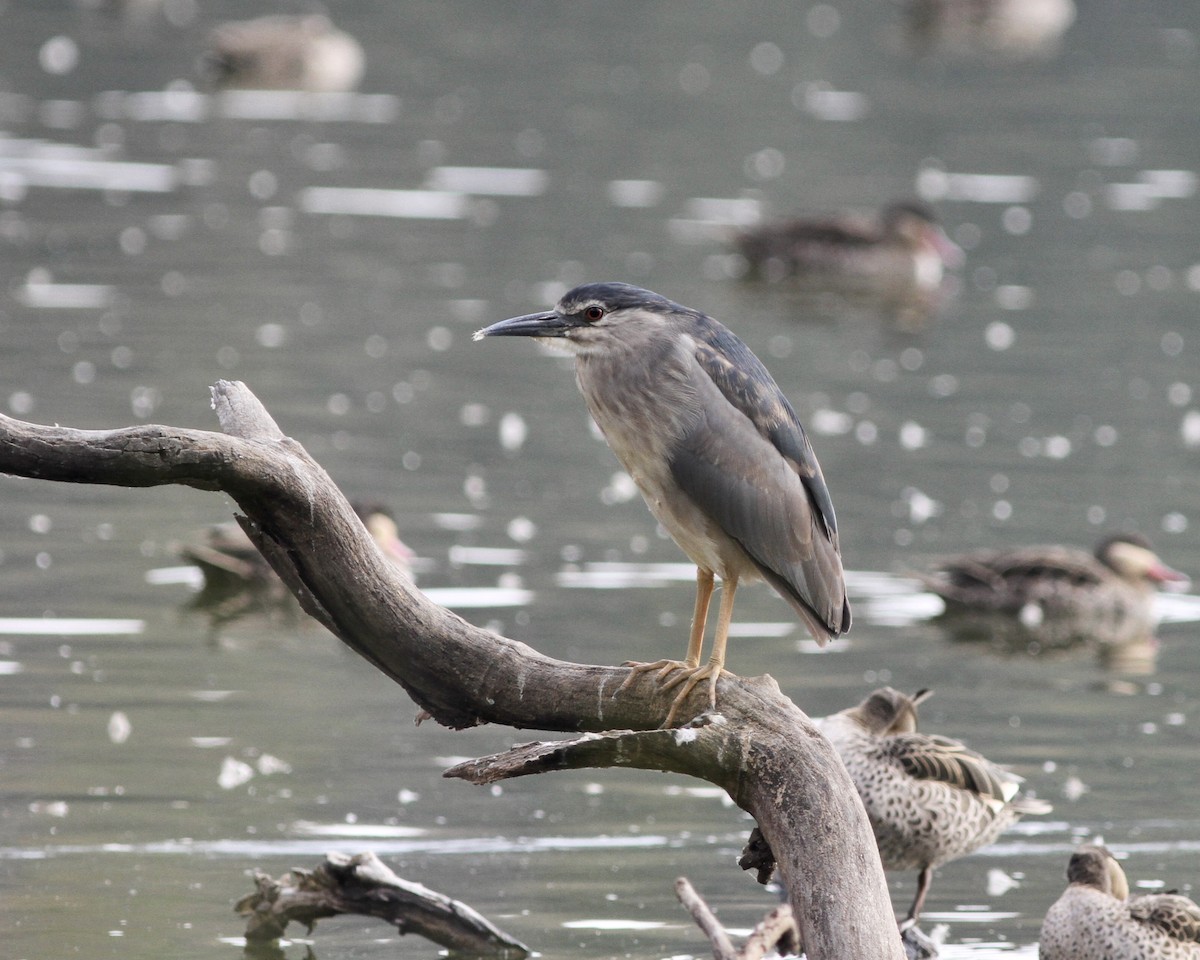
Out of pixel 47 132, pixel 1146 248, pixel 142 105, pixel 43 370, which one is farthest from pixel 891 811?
pixel 142 105

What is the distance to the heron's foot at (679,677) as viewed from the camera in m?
5.77

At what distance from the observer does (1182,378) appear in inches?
661

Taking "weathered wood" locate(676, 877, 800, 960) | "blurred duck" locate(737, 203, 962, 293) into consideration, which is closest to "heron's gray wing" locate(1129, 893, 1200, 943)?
"weathered wood" locate(676, 877, 800, 960)

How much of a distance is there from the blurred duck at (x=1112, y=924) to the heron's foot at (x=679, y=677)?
1.77 metres

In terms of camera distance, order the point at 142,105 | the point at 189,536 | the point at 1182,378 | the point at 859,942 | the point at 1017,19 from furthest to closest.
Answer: the point at 1017,19, the point at 142,105, the point at 1182,378, the point at 189,536, the point at 859,942

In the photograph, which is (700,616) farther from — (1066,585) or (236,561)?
(1066,585)

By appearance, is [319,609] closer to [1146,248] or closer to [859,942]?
[859,942]

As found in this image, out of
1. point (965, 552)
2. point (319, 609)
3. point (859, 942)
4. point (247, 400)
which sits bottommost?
point (965, 552)

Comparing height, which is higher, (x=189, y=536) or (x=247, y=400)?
(x=247, y=400)

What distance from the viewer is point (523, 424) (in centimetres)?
1443

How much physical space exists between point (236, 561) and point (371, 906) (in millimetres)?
4292

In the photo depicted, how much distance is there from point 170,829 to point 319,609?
97.5 inches

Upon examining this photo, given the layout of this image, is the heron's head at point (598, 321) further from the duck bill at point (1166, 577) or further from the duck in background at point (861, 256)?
the duck in background at point (861, 256)

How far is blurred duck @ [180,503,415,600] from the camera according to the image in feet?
35.6
